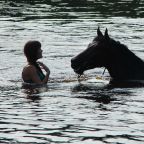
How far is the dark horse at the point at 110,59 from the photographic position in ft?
56.0

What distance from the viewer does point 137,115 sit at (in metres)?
13.3

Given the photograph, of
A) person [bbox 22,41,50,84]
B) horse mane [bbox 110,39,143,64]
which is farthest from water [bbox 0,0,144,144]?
horse mane [bbox 110,39,143,64]

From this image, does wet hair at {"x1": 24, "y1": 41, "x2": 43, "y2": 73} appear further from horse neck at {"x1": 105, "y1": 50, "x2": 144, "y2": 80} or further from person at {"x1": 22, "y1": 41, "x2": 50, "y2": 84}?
horse neck at {"x1": 105, "y1": 50, "x2": 144, "y2": 80}

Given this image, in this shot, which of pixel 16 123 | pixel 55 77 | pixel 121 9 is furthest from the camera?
pixel 121 9

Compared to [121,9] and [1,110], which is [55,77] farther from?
[121,9]

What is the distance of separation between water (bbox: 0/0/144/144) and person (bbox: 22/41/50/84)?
34 cm

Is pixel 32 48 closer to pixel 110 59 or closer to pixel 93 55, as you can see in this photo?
pixel 93 55

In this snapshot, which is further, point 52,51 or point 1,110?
point 52,51

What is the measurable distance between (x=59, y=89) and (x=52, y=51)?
312 inches

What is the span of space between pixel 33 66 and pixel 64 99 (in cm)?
193

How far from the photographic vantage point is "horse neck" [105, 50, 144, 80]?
56.6 ft

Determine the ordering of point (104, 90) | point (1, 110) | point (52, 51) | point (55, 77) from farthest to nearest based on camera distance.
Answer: point (52, 51), point (55, 77), point (104, 90), point (1, 110)

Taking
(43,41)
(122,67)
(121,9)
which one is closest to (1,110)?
(122,67)

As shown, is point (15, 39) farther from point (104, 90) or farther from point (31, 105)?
point (31, 105)
